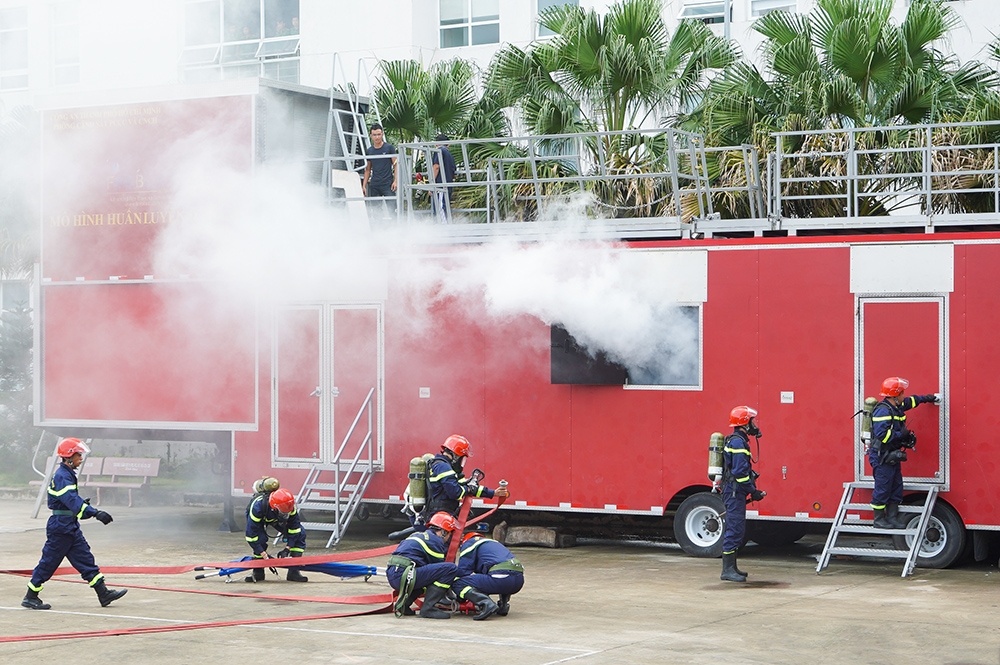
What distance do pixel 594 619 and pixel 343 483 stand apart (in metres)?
5.69

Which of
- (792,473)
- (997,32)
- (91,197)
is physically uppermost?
(997,32)

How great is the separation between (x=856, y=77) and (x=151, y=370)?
10017mm

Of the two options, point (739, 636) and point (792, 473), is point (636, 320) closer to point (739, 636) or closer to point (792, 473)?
point (792, 473)

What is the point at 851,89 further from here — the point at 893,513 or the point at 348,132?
the point at 348,132

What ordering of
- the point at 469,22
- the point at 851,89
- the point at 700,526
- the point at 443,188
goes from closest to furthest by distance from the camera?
the point at 700,526
the point at 443,188
the point at 851,89
the point at 469,22

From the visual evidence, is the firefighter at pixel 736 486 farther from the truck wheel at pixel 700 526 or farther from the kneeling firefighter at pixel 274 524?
the kneeling firefighter at pixel 274 524

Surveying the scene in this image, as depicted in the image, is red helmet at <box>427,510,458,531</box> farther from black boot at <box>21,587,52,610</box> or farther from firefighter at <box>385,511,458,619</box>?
black boot at <box>21,587,52,610</box>

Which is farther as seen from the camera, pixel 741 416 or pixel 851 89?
pixel 851 89

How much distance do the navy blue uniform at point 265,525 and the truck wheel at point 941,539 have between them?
20.6ft

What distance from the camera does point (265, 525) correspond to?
13.7 meters

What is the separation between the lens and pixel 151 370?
17578 millimetres

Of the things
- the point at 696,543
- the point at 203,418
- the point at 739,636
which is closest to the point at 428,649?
the point at 739,636

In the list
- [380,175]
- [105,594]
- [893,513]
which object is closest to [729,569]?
[893,513]

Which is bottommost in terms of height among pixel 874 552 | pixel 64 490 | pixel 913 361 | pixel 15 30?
pixel 874 552
